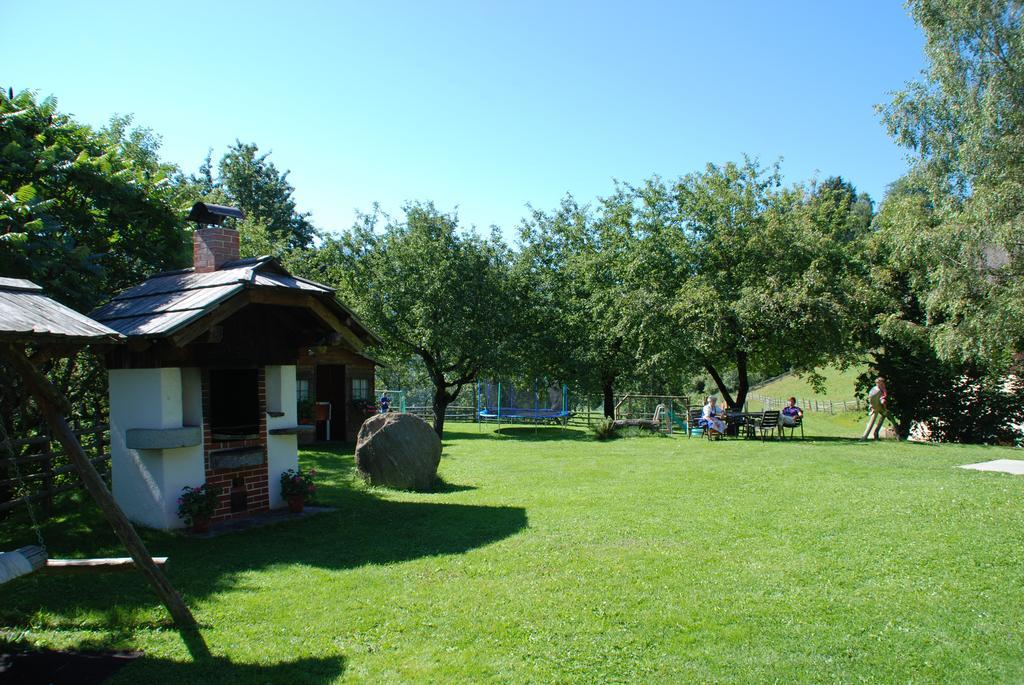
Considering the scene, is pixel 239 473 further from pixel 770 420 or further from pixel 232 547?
pixel 770 420

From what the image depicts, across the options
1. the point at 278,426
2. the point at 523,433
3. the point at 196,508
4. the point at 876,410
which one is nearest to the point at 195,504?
the point at 196,508

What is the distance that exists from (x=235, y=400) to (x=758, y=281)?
17044 mm

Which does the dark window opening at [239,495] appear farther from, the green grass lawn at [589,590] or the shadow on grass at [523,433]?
the shadow on grass at [523,433]

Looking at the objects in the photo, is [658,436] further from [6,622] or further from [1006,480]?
[6,622]

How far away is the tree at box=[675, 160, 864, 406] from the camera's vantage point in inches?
822

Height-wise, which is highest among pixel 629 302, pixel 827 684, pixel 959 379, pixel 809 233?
pixel 809 233

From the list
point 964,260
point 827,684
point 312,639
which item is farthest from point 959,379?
point 312,639

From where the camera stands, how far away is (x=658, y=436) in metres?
21.8

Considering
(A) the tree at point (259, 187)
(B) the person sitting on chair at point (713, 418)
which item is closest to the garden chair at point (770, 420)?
(B) the person sitting on chair at point (713, 418)

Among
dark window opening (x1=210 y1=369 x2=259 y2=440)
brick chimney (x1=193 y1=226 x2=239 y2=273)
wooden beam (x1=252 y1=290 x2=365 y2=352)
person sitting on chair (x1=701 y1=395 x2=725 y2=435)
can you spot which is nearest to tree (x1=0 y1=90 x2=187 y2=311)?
brick chimney (x1=193 y1=226 x2=239 y2=273)

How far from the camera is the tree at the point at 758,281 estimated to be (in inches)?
822

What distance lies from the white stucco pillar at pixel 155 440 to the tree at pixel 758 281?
1564cm

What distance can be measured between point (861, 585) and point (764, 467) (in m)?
7.37

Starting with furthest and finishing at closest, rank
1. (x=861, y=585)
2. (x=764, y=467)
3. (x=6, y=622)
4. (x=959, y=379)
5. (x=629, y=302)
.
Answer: (x=629, y=302)
(x=959, y=379)
(x=764, y=467)
(x=861, y=585)
(x=6, y=622)
